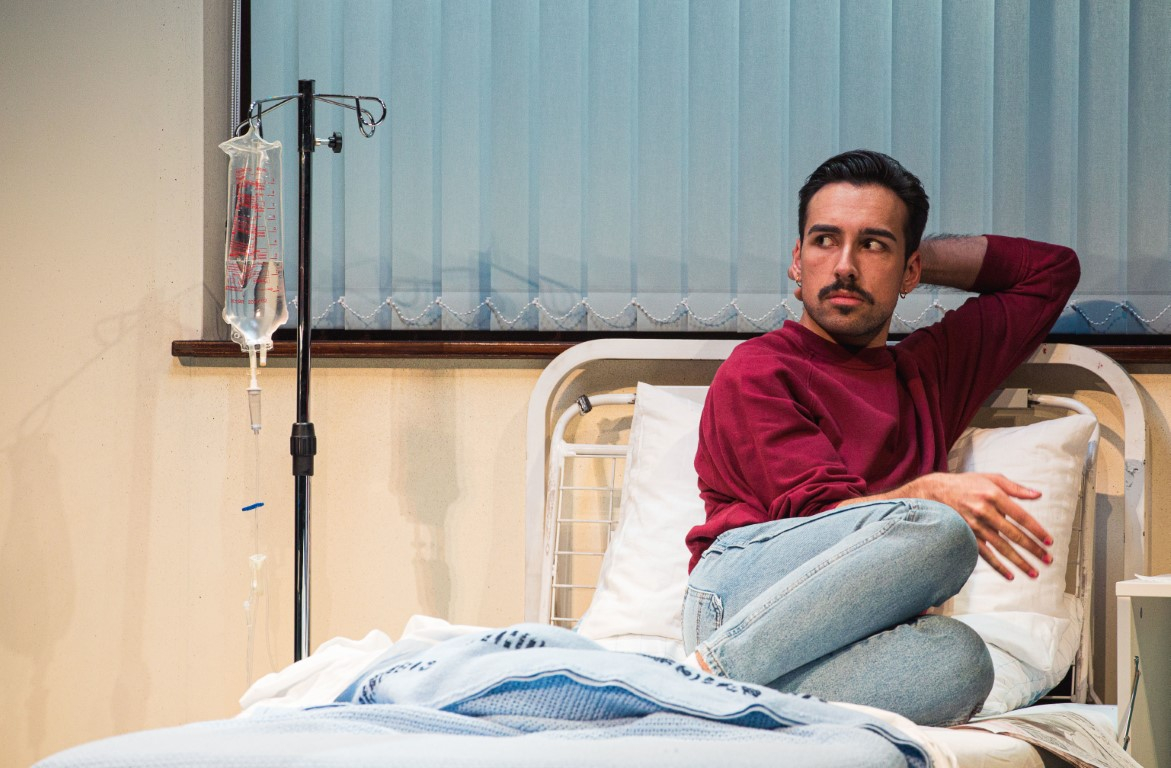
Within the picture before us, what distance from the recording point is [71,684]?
2.19 meters

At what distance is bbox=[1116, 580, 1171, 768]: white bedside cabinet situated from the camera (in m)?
1.38

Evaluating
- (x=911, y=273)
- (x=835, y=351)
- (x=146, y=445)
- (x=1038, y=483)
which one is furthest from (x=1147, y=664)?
(x=146, y=445)

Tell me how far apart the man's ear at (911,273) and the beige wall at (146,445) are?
868 mm

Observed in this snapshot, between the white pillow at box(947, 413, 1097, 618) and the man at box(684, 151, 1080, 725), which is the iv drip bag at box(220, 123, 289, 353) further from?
the white pillow at box(947, 413, 1097, 618)

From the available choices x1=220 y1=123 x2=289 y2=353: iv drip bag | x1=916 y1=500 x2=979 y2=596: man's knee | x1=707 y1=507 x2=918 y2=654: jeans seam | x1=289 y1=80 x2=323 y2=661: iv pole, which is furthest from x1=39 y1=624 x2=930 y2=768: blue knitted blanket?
x1=220 y1=123 x2=289 y2=353: iv drip bag

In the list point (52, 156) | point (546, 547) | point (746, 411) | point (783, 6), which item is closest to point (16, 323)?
point (52, 156)

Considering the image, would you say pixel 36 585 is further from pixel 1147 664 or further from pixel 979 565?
pixel 1147 664

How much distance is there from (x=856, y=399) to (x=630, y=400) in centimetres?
46

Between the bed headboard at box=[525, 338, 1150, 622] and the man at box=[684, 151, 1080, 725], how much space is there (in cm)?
15

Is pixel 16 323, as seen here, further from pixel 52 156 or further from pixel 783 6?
pixel 783 6

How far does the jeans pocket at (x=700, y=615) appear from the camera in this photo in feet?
4.81

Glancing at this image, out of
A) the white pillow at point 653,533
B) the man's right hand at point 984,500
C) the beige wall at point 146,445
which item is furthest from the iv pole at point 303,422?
the man's right hand at point 984,500

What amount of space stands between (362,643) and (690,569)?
0.52 meters

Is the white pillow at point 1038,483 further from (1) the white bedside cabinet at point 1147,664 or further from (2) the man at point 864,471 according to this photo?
(1) the white bedside cabinet at point 1147,664
